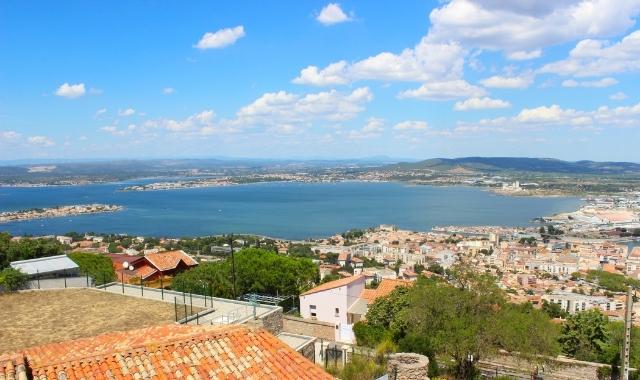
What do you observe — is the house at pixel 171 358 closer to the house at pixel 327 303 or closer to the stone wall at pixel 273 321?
the stone wall at pixel 273 321

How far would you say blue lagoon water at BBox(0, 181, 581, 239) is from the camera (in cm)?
8506

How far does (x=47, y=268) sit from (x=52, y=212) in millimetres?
99535

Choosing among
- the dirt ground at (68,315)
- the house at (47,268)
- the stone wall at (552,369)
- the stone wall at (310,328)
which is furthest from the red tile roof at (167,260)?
the stone wall at (552,369)

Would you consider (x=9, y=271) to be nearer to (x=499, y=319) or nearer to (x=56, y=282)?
(x=56, y=282)

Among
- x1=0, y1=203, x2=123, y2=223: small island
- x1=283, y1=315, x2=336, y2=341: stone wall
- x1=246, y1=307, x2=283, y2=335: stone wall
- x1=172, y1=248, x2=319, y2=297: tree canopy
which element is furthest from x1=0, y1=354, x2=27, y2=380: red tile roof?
x1=0, y1=203, x2=123, y2=223: small island

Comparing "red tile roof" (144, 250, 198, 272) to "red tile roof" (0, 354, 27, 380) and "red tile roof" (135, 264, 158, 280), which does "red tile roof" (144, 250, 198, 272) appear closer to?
"red tile roof" (135, 264, 158, 280)

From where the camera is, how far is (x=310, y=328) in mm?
14086

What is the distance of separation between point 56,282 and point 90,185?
199 metres

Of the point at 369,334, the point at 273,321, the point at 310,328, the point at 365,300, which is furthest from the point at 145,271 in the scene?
the point at 273,321

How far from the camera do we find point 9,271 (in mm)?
13297

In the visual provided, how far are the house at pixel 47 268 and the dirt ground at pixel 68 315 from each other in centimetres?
161

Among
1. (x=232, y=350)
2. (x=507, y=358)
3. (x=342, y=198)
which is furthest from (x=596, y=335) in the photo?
(x=342, y=198)

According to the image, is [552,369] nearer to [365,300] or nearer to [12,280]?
[365,300]

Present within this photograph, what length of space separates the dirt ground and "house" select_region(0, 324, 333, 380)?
304 centimetres
